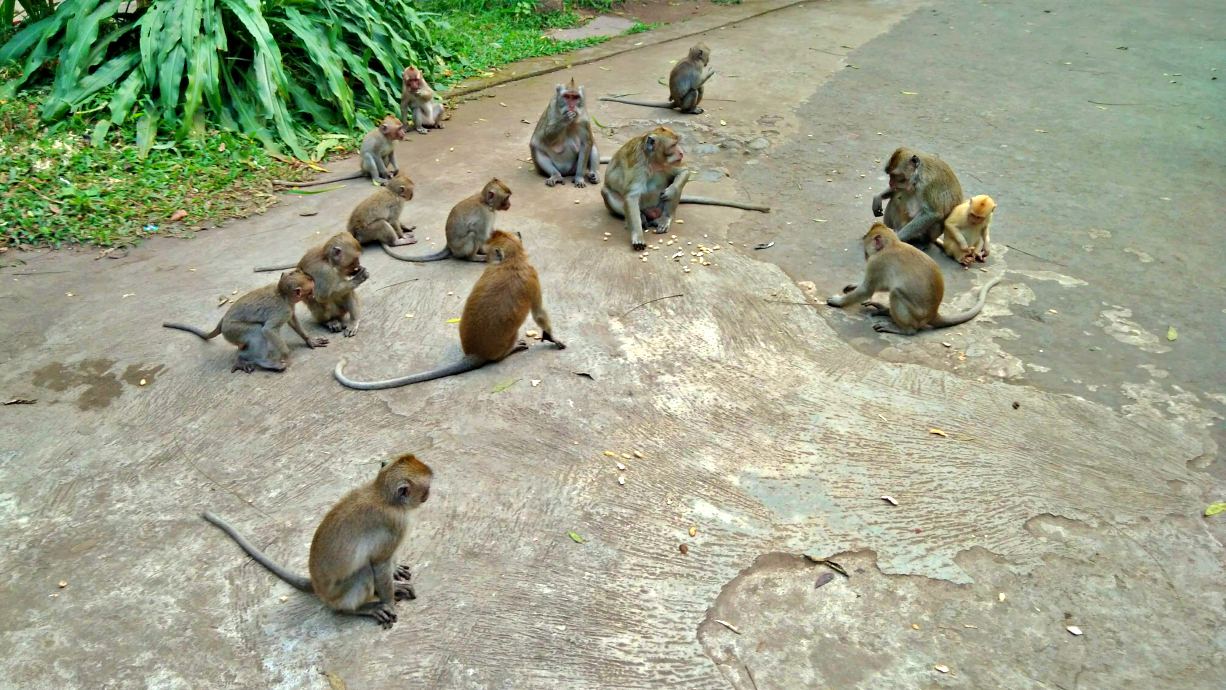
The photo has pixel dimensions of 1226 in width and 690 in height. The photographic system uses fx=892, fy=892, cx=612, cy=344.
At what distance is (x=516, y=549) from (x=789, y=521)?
56.9 inches

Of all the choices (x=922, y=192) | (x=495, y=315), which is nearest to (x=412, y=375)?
(x=495, y=315)

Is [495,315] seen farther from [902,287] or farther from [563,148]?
[563,148]

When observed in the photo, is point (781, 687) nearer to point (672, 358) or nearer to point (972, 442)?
point (972, 442)

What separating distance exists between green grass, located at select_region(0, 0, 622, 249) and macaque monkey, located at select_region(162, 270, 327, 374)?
242cm

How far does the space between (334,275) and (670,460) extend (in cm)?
270

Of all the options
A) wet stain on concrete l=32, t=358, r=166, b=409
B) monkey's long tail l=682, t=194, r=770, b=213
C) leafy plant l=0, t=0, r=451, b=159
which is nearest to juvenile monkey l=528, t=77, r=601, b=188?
monkey's long tail l=682, t=194, r=770, b=213

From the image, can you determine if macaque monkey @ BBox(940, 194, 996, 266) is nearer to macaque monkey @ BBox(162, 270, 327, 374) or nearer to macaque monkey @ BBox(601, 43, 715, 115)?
macaque monkey @ BBox(601, 43, 715, 115)

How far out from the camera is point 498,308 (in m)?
5.69

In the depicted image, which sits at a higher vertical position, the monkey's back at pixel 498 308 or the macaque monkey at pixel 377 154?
the macaque monkey at pixel 377 154

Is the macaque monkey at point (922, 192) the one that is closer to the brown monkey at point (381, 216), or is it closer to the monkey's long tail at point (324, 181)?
the brown monkey at point (381, 216)

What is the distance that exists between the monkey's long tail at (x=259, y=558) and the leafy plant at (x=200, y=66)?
18.1 ft

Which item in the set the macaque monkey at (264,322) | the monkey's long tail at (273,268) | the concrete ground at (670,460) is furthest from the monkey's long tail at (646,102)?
the macaque monkey at (264,322)

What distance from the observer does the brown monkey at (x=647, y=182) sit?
25.0 ft

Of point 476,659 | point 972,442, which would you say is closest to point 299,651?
point 476,659
